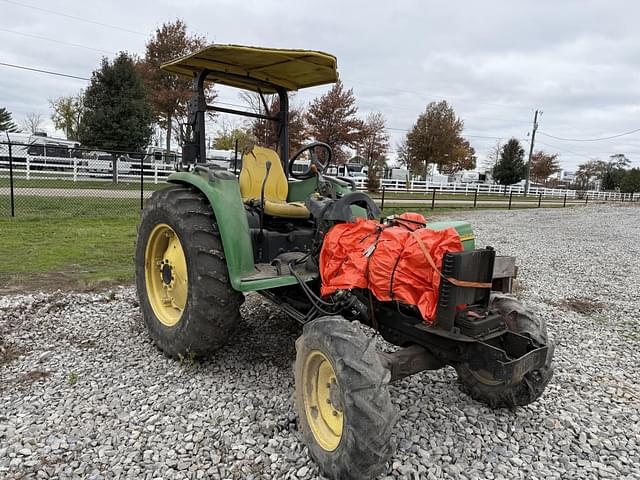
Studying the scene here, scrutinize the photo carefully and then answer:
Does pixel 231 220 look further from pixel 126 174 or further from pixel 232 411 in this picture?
pixel 126 174

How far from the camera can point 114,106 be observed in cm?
2042

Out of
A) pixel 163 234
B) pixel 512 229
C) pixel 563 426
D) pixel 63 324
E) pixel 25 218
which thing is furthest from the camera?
pixel 512 229

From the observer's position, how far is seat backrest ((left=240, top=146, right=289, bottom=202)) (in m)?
4.01

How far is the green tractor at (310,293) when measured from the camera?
232cm

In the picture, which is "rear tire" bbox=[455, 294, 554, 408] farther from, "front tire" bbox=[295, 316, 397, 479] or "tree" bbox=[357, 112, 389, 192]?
"tree" bbox=[357, 112, 389, 192]

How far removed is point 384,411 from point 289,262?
55.3 inches

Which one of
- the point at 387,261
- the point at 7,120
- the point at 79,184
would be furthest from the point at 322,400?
the point at 7,120

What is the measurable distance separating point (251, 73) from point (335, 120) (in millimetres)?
22888

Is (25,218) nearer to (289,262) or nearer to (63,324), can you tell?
(63,324)

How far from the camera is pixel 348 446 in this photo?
217 centimetres

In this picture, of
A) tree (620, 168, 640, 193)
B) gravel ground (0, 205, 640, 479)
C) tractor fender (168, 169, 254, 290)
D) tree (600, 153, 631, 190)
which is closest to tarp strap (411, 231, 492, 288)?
gravel ground (0, 205, 640, 479)

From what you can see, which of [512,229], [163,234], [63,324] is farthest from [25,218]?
[512,229]

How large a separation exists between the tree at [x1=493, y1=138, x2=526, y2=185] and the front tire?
44727 mm

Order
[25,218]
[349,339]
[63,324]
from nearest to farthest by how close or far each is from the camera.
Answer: [349,339], [63,324], [25,218]
